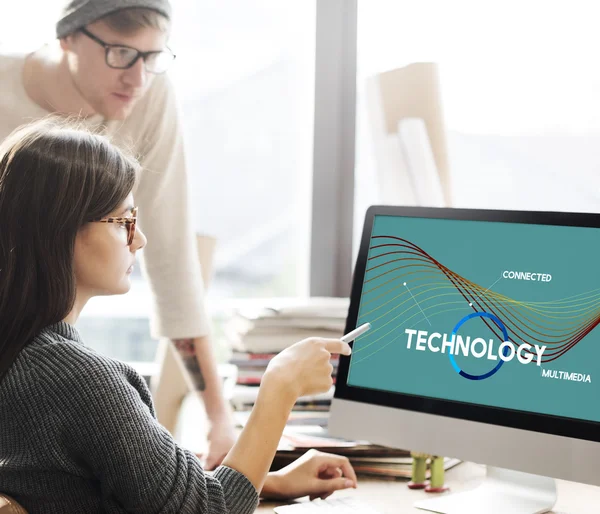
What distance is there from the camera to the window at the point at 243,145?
7.23 feet

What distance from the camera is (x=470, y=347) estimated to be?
125cm

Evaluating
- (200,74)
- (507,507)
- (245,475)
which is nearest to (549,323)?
(507,507)

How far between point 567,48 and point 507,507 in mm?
1012

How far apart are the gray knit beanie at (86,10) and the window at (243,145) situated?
711 millimetres

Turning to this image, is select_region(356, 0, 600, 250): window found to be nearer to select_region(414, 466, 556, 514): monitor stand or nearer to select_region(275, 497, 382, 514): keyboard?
select_region(414, 466, 556, 514): monitor stand

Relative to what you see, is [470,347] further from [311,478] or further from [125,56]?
[125,56]

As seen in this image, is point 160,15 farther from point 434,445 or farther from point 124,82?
point 434,445

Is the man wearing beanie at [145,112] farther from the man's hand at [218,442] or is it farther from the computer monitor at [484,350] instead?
the computer monitor at [484,350]

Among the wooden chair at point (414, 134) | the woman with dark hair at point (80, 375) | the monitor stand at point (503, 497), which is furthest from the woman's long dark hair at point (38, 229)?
the wooden chair at point (414, 134)

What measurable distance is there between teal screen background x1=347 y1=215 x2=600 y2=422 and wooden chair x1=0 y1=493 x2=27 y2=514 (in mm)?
594

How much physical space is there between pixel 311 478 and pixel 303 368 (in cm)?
24

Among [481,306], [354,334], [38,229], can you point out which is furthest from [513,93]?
[38,229]

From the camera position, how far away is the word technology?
1.20 meters

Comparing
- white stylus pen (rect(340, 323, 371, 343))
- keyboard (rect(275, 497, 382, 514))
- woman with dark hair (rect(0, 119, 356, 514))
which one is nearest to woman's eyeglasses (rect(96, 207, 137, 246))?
woman with dark hair (rect(0, 119, 356, 514))
